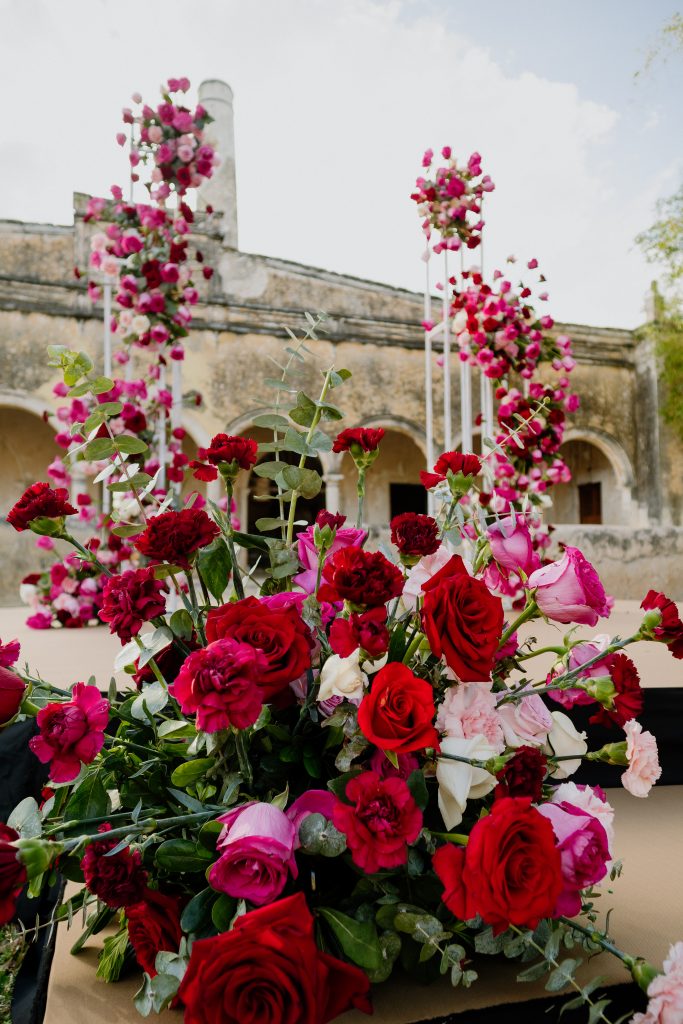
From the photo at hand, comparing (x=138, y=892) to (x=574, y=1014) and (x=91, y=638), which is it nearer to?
(x=574, y=1014)

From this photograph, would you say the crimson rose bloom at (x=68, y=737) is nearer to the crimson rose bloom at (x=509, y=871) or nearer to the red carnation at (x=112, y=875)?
the red carnation at (x=112, y=875)

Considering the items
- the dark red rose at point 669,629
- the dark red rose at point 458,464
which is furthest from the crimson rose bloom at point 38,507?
the dark red rose at point 669,629

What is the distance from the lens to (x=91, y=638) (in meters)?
3.48

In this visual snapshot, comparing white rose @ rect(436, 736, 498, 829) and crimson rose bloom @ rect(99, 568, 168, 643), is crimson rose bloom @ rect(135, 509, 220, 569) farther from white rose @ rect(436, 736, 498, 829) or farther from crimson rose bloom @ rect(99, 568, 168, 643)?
white rose @ rect(436, 736, 498, 829)

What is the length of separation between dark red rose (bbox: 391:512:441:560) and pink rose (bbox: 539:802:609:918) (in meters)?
0.30

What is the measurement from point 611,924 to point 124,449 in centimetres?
96

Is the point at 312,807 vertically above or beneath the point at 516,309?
beneath

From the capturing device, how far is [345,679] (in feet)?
2.27

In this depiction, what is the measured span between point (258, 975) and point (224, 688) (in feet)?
0.75

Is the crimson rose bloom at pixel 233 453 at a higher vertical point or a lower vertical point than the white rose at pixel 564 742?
higher

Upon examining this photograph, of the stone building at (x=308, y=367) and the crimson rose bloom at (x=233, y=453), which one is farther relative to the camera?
the stone building at (x=308, y=367)

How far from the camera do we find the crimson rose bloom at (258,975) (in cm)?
57

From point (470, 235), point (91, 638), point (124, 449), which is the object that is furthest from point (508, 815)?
point (470, 235)

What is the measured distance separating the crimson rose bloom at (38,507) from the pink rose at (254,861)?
1.29ft
